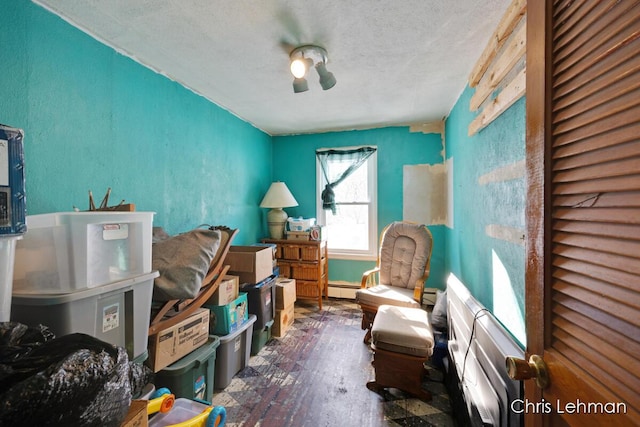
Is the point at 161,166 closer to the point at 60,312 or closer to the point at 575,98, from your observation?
the point at 60,312

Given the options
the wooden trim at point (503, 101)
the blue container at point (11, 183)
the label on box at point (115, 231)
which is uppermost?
the wooden trim at point (503, 101)

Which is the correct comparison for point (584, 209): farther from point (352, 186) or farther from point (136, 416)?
point (352, 186)

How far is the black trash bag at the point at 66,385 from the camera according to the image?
518mm

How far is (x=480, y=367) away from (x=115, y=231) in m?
1.87

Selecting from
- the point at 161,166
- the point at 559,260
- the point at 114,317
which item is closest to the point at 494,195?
the point at 559,260

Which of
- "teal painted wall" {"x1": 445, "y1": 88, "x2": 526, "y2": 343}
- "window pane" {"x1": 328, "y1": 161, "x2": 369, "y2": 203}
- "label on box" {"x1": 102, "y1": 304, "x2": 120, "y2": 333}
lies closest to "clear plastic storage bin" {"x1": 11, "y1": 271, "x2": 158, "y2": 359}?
"label on box" {"x1": 102, "y1": 304, "x2": 120, "y2": 333}

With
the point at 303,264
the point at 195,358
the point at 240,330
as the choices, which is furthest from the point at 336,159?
the point at 195,358

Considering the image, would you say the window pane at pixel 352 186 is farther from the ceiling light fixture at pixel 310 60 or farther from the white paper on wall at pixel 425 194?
the ceiling light fixture at pixel 310 60

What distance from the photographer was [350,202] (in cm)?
378

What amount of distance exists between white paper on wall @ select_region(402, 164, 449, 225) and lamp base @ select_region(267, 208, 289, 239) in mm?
1664

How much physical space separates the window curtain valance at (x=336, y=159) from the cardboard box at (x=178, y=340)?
7.76 feet

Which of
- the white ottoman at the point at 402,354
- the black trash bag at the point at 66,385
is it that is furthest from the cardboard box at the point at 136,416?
the white ottoman at the point at 402,354

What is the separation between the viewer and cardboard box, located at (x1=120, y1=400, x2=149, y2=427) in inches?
28.8

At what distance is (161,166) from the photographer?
6.72ft
